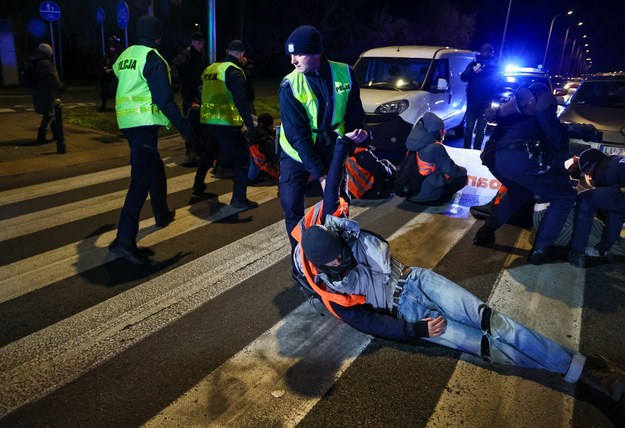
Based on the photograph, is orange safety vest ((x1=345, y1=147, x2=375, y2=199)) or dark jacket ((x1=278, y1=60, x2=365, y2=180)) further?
orange safety vest ((x1=345, y1=147, x2=375, y2=199))

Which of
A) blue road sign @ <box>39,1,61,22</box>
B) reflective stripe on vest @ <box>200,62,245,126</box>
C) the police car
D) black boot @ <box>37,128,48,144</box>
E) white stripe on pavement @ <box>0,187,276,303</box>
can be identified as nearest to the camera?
white stripe on pavement @ <box>0,187,276,303</box>

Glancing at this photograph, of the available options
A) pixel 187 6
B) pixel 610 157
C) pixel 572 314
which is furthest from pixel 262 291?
pixel 187 6

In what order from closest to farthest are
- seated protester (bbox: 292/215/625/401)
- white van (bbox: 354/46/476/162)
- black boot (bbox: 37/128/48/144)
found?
seated protester (bbox: 292/215/625/401) < white van (bbox: 354/46/476/162) < black boot (bbox: 37/128/48/144)

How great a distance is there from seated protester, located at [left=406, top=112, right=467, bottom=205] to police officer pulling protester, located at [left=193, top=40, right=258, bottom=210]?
81.9 inches

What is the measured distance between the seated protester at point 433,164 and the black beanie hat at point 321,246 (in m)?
3.59

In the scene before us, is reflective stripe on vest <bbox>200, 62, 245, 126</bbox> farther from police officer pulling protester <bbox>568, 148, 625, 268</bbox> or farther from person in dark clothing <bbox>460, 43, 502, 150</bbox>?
person in dark clothing <bbox>460, 43, 502, 150</bbox>

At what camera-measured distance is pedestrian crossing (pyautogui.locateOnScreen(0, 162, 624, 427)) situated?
2.62m

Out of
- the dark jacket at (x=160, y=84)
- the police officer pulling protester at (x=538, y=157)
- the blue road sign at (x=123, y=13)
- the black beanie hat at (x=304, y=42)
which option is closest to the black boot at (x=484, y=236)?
the police officer pulling protester at (x=538, y=157)

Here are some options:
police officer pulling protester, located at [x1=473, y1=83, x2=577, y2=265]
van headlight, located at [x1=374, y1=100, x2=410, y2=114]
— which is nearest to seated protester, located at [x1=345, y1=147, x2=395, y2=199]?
police officer pulling protester, located at [x1=473, y1=83, x2=577, y2=265]

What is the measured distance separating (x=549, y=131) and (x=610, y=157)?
0.58 m

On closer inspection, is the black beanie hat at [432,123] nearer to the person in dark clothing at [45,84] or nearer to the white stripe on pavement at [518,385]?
the white stripe on pavement at [518,385]

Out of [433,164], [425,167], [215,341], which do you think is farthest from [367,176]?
[215,341]

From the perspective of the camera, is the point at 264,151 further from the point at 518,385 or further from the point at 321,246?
the point at 518,385

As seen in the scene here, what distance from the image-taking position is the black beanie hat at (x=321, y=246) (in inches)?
106
